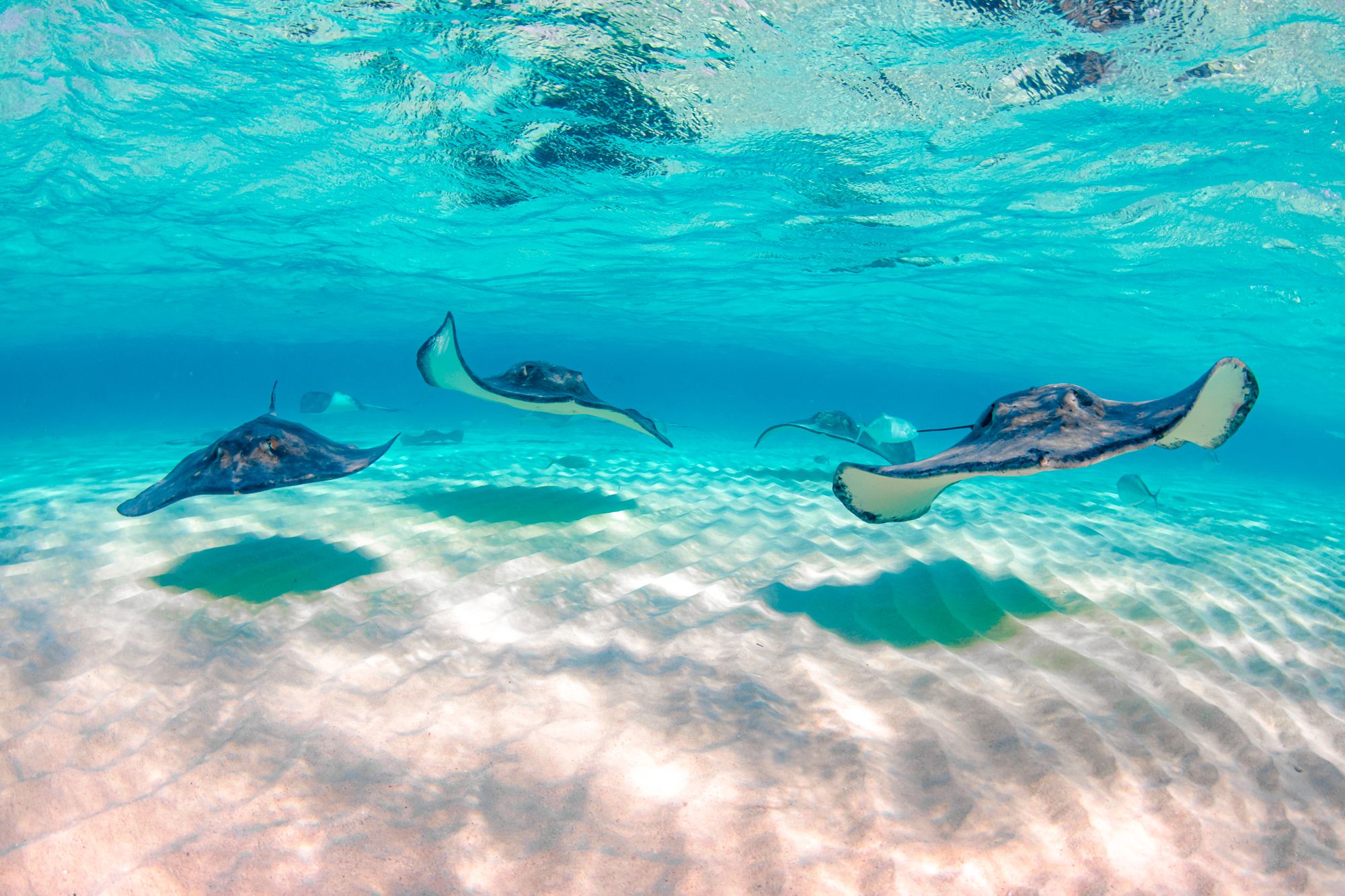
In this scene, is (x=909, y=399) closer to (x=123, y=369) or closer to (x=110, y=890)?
(x=110, y=890)

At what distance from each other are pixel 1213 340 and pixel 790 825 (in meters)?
34.0

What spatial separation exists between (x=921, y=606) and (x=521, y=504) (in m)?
5.02

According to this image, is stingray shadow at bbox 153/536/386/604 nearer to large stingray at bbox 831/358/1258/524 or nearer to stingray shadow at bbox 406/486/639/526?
stingray shadow at bbox 406/486/639/526

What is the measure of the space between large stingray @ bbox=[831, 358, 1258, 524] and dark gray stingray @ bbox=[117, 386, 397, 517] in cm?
389

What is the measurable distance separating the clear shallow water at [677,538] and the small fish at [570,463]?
0.43m

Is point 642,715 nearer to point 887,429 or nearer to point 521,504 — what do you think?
point 521,504

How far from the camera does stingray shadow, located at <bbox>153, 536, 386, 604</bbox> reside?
4441 millimetres

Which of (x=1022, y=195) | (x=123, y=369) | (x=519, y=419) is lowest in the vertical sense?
(x=123, y=369)

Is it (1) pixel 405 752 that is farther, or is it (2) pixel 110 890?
(1) pixel 405 752

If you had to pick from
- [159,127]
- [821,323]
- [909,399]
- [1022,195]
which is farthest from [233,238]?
[909,399]

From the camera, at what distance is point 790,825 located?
2244 mm

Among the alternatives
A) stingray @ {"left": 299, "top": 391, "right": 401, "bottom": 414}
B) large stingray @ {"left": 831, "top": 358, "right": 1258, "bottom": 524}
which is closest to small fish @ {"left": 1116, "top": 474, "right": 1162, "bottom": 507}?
large stingray @ {"left": 831, "top": 358, "right": 1258, "bottom": 524}

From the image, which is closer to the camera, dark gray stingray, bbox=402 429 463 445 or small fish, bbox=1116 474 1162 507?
small fish, bbox=1116 474 1162 507

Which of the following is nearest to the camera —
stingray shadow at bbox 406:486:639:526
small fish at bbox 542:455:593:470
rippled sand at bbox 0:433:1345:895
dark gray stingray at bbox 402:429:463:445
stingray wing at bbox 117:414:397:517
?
rippled sand at bbox 0:433:1345:895
